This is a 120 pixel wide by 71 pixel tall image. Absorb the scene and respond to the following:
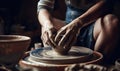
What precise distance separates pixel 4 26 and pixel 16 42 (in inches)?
84.5

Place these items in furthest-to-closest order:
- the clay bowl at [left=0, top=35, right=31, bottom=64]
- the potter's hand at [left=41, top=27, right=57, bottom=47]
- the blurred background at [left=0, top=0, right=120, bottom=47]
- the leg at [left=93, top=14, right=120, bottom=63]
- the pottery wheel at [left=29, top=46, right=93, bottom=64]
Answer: the blurred background at [left=0, top=0, right=120, bottom=47], the leg at [left=93, top=14, right=120, bottom=63], the potter's hand at [left=41, top=27, right=57, bottom=47], the pottery wheel at [left=29, top=46, right=93, bottom=64], the clay bowl at [left=0, top=35, right=31, bottom=64]

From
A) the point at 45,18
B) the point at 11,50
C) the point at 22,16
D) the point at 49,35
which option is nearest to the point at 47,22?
the point at 45,18

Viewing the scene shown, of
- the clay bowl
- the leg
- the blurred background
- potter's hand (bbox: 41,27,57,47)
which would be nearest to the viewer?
the clay bowl

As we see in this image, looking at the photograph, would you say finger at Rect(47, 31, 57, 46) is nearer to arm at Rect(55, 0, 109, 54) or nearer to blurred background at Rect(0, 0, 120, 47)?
arm at Rect(55, 0, 109, 54)

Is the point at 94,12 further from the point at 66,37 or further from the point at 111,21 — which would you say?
the point at 66,37

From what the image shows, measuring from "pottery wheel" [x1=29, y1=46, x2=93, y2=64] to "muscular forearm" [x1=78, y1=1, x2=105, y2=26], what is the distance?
0.24 metres

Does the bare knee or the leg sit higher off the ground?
the bare knee

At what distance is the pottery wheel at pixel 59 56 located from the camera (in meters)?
1.63

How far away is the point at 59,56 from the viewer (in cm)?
172

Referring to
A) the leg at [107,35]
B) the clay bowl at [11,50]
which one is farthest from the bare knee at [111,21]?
the clay bowl at [11,50]

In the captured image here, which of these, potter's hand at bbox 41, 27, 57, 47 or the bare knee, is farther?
the bare knee

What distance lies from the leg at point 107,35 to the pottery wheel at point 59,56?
0.59 ft

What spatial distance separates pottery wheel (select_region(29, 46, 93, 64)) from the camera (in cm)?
163

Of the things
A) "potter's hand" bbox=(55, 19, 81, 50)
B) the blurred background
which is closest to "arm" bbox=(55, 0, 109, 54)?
"potter's hand" bbox=(55, 19, 81, 50)
